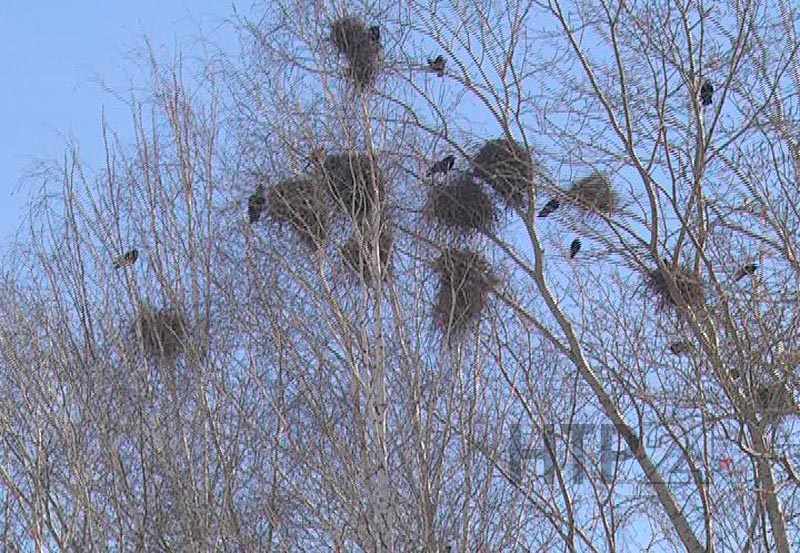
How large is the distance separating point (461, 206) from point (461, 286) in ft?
1.33

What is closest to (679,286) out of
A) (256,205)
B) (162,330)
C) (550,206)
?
(550,206)

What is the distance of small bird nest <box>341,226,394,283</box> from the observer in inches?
320

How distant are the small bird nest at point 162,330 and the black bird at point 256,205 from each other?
0.60 m

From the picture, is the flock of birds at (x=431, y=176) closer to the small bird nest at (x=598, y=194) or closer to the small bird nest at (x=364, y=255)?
the small bird nest at (x=598, y=194)

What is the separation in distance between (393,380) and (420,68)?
197cm

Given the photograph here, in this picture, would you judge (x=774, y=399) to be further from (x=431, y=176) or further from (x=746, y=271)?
(x=431, y=176)

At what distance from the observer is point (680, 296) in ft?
24.5

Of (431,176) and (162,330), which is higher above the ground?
(431,176)

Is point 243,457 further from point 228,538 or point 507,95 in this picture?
point 507,95

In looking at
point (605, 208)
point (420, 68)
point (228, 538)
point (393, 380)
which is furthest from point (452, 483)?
point (420, 68)

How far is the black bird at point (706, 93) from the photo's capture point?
800 centimetres

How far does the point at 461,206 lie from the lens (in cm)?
887

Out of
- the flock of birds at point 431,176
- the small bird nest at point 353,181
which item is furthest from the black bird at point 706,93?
the small bird nest at point 353,181

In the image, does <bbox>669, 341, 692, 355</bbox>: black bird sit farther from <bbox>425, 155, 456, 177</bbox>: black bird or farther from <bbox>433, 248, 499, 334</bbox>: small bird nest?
<bbox>425, 155, 456, 177</bbox>: black bird
